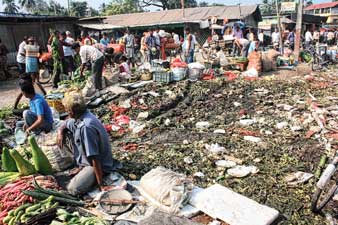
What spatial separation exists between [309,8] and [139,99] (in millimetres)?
60117

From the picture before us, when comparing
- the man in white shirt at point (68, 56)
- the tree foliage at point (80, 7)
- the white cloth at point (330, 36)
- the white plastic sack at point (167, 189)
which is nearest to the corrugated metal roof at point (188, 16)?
the white cloth at point (330, 36)

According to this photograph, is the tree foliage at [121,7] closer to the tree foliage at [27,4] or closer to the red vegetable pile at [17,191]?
the tree foliage at [27,4]

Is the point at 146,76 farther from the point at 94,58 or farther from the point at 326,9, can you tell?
the point at 326,9

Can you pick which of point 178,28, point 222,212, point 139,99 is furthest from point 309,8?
point 222,212

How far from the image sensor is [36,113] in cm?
500

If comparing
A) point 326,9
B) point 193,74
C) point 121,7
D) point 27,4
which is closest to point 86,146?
point 193,74

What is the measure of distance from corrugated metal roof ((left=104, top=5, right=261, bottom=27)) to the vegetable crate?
591 inches

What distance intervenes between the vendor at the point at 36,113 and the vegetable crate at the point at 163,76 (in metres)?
5.02

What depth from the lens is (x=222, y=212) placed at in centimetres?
333

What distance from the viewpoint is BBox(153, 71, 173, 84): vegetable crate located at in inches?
380

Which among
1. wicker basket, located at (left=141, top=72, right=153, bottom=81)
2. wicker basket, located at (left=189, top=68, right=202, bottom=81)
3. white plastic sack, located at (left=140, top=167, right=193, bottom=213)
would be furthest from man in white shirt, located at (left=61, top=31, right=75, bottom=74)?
white plastic sack, located at (left=140, top=167, right=193, bottom=213)

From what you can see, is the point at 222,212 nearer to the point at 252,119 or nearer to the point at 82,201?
the point at 82,201

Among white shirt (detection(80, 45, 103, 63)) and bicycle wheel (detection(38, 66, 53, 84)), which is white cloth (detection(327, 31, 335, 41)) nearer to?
→ bicycle wheel (detection(38, 66, 53, 84))

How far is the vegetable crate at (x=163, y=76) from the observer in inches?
380
